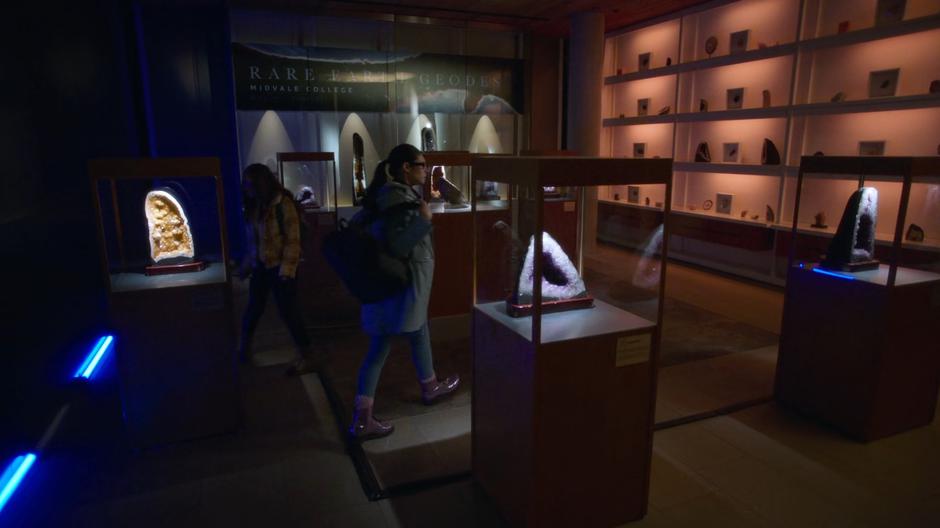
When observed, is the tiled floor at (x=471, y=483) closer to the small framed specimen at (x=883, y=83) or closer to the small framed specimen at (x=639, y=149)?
the small framed specimen at (x=883, y=83)

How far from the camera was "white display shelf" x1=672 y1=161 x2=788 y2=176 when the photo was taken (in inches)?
247

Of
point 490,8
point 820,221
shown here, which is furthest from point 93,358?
point 820,221

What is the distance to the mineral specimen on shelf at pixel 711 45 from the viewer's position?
6887 mm

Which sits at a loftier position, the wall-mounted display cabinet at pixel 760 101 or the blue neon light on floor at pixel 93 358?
the wall-mounted display cabinet at pixel 760 101

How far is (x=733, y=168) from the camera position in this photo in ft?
22.4

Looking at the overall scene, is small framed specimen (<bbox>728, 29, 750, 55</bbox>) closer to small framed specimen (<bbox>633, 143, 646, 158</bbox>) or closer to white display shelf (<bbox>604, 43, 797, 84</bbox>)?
white display shelf (<bbox>604, 43, 797, 84</bbox>)

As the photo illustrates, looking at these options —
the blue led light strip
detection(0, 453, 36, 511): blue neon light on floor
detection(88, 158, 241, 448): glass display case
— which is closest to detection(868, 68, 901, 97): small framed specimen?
the blue led light strip

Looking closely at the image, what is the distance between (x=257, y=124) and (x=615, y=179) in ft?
21.8

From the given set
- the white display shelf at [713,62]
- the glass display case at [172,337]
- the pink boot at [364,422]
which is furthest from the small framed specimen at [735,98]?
the glass display case at [172,337]

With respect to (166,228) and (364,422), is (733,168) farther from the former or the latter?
(166,228)

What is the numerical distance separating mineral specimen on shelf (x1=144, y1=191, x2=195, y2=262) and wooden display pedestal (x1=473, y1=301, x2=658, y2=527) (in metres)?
1.97

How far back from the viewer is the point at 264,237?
3740mm

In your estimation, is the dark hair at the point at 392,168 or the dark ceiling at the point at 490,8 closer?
the dark hair at the point at 392,168

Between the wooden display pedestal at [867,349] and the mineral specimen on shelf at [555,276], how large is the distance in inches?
64.1
